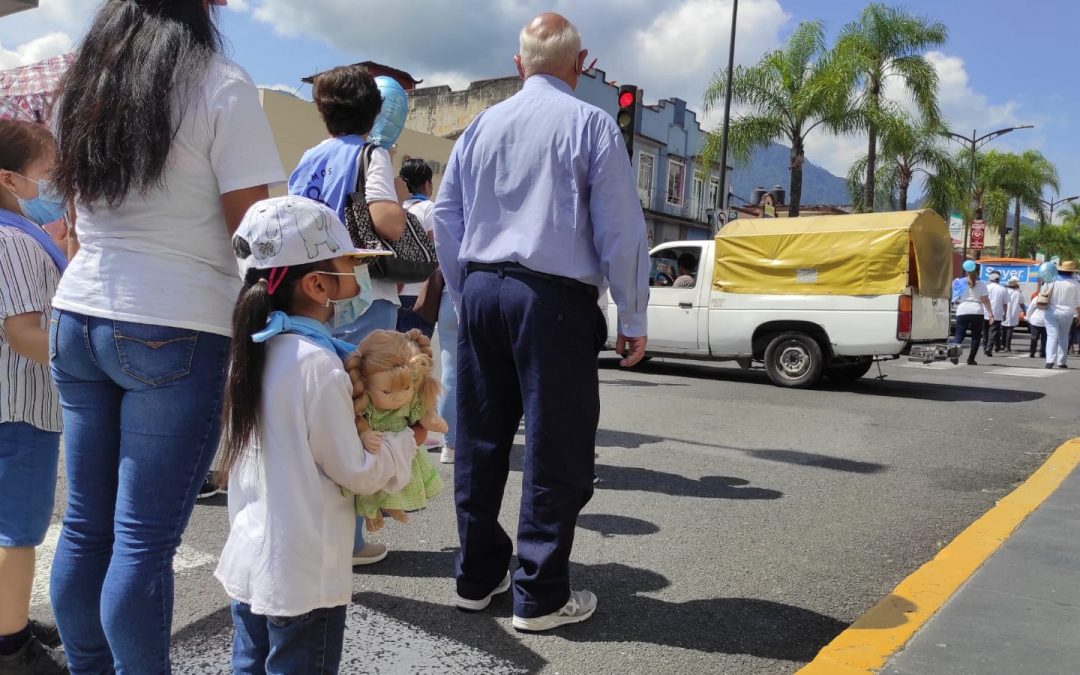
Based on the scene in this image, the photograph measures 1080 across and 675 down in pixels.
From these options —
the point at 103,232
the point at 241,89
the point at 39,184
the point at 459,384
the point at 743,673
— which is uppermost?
the point at 241,89

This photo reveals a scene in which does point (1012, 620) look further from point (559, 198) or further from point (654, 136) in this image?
point (654, 136)

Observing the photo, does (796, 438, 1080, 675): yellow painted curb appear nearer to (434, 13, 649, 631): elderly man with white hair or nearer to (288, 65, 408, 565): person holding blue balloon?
(434, 13, 649, 631): elderly man with white hair

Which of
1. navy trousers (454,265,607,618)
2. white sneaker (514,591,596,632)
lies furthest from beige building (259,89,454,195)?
white sneaker (514,591,596,632)

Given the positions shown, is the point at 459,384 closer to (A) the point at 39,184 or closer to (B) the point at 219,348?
(B) the point at 219,348

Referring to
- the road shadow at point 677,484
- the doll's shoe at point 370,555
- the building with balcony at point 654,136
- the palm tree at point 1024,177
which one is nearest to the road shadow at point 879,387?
the road shadow at point 677,484

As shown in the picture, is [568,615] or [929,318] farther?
[929,318]

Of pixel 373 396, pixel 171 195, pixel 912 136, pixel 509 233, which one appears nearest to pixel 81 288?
pixel 171 195

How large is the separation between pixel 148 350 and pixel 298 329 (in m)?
0.35

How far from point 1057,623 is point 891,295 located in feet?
25.2

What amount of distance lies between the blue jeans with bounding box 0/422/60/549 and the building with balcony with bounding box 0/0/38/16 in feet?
13.6

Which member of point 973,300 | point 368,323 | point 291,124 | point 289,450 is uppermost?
point 291,124

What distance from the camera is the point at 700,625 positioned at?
3.18 metres

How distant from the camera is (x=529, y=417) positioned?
2.99 meters

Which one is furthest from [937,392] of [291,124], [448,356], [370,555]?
[291,124]
